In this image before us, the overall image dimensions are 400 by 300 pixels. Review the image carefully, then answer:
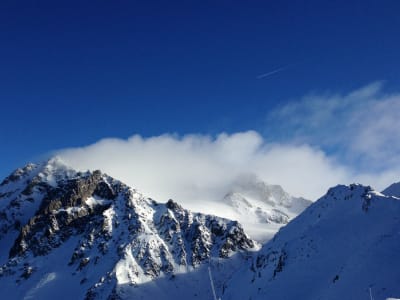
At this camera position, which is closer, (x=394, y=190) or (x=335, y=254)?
(x=335, y=254)

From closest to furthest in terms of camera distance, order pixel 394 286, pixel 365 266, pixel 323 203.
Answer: pixel 394 286 → pixel 365 266 → pixel 323 203

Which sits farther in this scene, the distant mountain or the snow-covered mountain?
the distant mountain

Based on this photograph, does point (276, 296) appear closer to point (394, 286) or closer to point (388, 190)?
point (394, 286)

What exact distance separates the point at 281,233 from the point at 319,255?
104 ft

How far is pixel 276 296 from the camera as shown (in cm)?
12475

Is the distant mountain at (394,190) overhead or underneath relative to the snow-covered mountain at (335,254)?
overhead

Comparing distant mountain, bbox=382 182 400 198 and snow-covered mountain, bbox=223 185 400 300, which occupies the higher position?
distant mountain, bbox=382 182 400 198

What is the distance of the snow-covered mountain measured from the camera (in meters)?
104

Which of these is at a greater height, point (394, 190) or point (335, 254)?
point (394, 190)

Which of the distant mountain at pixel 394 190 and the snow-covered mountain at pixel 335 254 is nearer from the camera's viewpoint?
the snow-covered mountain at pixel 335 254

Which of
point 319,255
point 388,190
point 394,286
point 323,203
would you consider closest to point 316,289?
point 319,255

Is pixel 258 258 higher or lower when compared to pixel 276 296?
higher

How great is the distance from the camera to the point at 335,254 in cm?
12169

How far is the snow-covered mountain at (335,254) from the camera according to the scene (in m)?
104
